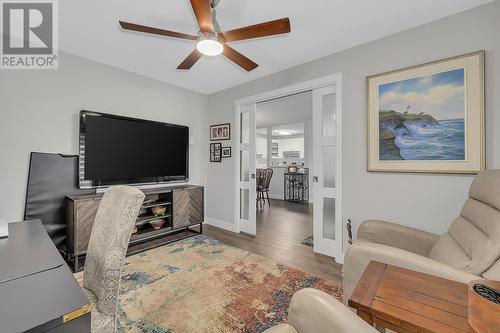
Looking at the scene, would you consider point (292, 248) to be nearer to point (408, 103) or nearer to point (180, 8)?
point (408, 103)

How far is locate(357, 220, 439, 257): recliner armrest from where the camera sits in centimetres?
167

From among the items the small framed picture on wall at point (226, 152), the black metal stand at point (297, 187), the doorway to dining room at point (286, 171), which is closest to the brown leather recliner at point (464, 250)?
the doorway to dining room at point (286, 171)

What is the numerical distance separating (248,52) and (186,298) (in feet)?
9.04

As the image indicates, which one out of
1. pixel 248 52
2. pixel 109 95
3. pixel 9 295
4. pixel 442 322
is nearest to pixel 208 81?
pixel 248 52

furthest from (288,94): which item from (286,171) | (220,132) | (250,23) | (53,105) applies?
(286,171)

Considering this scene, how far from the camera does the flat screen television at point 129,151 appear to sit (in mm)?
2717

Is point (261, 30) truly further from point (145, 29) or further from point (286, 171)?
point (286, 171)

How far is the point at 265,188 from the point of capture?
21.0 feet

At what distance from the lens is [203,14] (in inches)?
58.4

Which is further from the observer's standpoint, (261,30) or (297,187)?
(297,187)

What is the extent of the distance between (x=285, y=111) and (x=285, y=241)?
3.57 m

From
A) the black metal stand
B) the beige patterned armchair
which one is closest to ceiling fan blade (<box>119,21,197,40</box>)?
the beige patterned armchair

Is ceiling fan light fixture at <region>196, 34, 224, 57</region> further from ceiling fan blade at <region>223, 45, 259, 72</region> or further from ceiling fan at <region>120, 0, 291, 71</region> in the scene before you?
ceiling fan blade at <region>223, 45, 259, 72</region>

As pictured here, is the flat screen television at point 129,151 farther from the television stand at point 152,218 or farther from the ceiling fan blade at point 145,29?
the ceiling fan blade at point 145,29
